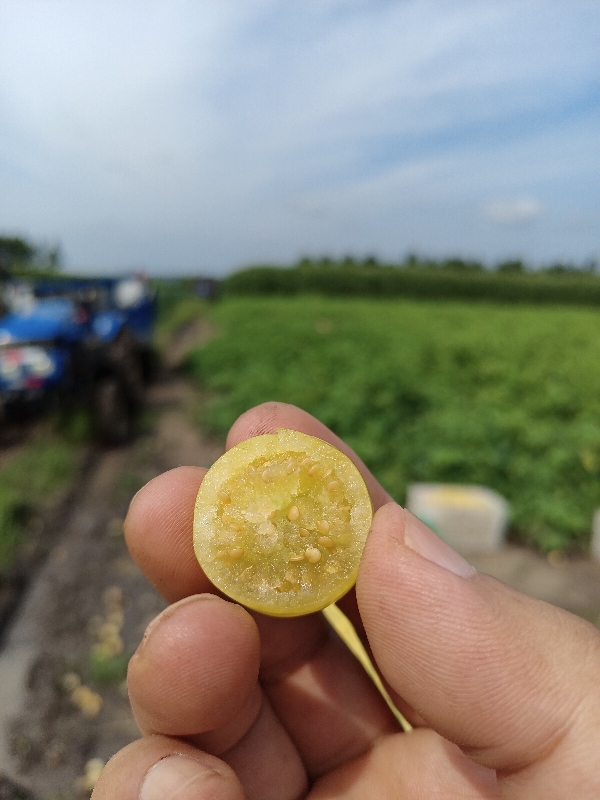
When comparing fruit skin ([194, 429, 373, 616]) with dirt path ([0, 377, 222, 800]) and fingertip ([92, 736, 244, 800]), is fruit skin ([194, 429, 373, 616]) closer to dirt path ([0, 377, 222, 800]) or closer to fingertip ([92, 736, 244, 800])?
fingertip ([92, 736, 244, 800])

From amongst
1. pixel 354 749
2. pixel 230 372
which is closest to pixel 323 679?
pixel 354 749

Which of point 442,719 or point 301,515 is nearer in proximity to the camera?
point 442,719

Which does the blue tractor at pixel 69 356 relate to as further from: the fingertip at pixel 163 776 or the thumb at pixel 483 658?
the thumb at pixel 483 658

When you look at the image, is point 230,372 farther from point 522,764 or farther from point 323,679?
point 522,764

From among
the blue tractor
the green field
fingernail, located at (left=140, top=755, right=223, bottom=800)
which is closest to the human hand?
fingernail, located at (left=140, top=755, right=223, bottom=800)

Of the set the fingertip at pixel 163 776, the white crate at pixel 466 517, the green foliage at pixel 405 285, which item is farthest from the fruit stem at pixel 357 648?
the green foliage at pixel 405 285
